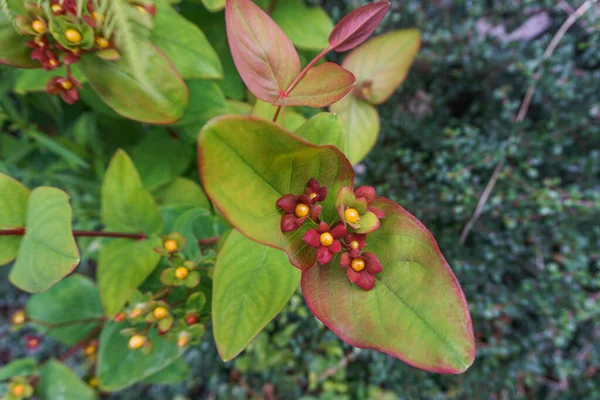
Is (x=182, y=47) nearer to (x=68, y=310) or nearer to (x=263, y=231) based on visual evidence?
(x=263, y=231)

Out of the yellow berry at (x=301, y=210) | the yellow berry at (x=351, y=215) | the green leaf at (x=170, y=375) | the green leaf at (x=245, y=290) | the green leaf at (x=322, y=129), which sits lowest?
the green leaf at (x=170, y=375)

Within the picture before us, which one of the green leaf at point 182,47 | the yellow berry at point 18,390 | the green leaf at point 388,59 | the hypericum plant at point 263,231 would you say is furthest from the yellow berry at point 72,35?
the yellow berry at point 18,390

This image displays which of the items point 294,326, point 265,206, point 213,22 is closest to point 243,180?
point 265,206

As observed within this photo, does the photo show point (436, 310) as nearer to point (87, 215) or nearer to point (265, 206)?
point (265, 206)

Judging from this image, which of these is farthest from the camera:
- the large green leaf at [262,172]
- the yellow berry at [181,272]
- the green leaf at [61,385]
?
the green leaf at [61,385]

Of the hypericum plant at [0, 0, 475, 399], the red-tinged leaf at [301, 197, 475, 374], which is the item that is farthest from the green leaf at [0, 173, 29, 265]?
the red-tinged leaf at [301, 197, 475, 374]

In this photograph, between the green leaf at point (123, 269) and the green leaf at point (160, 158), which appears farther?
the green leaf at point (160, 158)

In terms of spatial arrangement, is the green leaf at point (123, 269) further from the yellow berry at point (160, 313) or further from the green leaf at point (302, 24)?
the green leaf at point (302, 24)

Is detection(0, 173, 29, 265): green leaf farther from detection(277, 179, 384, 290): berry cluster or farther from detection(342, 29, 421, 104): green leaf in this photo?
detection(342, 29, 421, 104): green leaf
